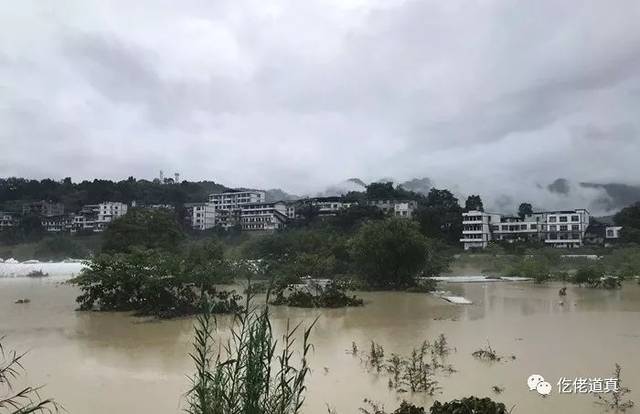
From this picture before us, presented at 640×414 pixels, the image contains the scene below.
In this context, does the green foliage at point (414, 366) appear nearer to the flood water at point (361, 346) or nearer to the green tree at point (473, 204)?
the flood water at point (361, 346)

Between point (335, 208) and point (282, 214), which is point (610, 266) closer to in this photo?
point (335, 208)

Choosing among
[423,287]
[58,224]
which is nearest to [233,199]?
[58,224]

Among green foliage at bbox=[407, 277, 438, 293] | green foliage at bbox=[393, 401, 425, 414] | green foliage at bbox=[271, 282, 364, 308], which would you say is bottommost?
green foliage at bbox=[407, 277, 438, 293]

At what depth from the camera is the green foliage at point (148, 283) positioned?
1563 cm

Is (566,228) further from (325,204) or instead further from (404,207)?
(325,204)

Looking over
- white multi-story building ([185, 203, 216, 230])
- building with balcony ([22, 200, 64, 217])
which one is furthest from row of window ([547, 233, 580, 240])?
building with balcony ([22, 200, 64, 217])

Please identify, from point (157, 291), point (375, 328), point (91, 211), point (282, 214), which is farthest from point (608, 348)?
point (91, 211)

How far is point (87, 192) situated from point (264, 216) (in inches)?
1323

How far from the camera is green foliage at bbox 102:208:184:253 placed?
1502 inches

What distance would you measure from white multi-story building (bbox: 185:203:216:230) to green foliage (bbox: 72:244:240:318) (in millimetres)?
64483

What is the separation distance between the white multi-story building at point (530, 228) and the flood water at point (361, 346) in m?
45.9

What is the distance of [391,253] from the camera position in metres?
24.6

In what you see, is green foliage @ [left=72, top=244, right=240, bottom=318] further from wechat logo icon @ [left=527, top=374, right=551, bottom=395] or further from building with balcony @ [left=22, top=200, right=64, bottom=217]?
building with balcony @ [left=22, top=200, right=64, bottom=217]

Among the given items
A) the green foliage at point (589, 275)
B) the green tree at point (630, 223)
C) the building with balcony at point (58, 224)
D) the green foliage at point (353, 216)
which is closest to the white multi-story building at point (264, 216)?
the green foliage at point (353, 216)
